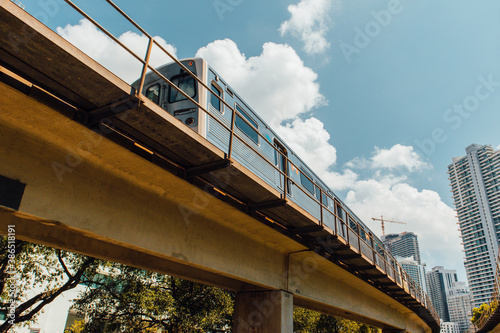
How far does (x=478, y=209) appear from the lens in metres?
102

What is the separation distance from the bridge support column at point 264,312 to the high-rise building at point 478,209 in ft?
307

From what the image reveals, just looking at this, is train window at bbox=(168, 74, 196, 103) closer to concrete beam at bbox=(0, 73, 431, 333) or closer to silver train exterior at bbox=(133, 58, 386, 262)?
silver train exterior at bbox=(133, 58, 386, 262)

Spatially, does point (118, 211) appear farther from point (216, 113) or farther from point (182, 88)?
point (182, 88)

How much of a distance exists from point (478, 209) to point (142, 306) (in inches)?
4509

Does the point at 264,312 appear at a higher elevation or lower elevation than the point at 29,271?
lower

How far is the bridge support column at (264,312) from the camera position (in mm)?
8789

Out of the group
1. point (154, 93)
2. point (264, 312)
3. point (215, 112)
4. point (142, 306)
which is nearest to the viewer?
point (215, 112)

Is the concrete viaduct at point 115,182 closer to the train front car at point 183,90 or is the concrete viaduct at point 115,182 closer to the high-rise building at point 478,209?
the train front car at point 183,90

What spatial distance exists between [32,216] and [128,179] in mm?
1617

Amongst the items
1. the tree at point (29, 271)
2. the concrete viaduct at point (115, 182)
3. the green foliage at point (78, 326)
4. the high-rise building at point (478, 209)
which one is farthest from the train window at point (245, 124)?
the high-rise building at point (478, 209)

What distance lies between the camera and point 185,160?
18.7 feet

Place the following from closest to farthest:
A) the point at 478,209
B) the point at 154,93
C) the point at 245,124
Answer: the point at 154,93
the point at 245,124
the point at 478,209

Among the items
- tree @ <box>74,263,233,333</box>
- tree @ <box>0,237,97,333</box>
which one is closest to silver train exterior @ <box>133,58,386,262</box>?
tree @ <box>0,237,97,333</box>

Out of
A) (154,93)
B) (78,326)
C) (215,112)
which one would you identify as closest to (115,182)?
(215,112)
